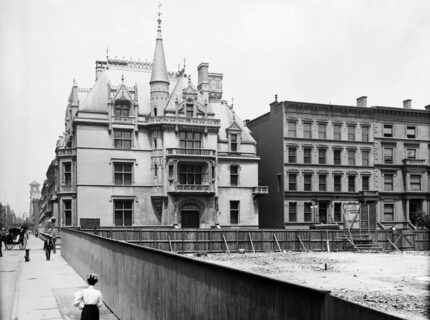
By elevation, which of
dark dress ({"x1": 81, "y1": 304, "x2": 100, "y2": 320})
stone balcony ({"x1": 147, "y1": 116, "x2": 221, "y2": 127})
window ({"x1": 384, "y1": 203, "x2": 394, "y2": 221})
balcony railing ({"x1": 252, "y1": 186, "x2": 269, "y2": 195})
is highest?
stone balcony ({"x1": 147, "y1": 116, "x2": 221, "y2": 127})

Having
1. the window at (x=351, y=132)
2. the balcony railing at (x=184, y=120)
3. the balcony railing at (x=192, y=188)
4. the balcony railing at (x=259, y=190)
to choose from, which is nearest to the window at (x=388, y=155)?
the window at (x=351, y=132)

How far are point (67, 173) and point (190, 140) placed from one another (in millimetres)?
14196

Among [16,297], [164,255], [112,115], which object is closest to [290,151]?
[112,115]

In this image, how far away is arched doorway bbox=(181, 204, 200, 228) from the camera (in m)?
54.8

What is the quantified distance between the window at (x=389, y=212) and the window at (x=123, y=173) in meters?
33.3

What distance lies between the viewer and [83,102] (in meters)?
54.3

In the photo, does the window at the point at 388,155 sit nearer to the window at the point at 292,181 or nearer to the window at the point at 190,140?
the window at the point at 292,181

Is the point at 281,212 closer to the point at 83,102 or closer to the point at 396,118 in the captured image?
the point at 396,118

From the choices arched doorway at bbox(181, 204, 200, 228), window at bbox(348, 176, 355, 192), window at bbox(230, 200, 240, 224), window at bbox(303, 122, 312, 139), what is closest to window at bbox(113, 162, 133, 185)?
arched doorway at bbox(181, 204, 200, 228)

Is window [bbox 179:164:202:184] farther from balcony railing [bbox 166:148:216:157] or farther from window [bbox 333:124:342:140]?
window [bbox 333:124:342:140]

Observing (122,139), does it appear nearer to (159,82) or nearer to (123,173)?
(123,173)

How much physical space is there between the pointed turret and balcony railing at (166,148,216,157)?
16.8 ft

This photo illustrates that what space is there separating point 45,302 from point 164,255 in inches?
379

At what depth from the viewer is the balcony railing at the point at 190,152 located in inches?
2117
